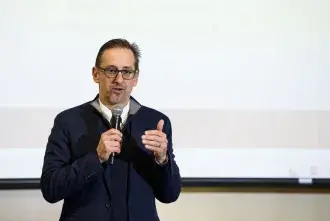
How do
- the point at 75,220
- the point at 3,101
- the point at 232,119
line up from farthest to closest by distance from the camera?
the point at 232,119 < the point at 3,101 < the point at 75,220

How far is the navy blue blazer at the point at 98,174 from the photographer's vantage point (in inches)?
46.5

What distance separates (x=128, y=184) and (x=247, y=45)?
1.18 metres

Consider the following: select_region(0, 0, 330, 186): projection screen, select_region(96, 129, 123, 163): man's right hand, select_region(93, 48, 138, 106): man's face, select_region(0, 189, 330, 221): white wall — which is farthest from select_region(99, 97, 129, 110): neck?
select_region(0, 189, 330, 221): white wall

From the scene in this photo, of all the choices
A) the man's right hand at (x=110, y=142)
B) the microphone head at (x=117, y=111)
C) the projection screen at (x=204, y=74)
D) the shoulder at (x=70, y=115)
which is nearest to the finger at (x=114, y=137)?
the man's right hand at (x=110, y=142)

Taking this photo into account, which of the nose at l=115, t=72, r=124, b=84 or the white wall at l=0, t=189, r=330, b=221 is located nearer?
the nose at l=115, t=72, r=124, b=84

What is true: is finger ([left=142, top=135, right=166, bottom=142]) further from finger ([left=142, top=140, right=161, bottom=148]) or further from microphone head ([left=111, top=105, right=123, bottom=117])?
microphone head ([left=111, top=105, right=123, bottom=117])

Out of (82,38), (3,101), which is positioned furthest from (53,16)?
(3,101)

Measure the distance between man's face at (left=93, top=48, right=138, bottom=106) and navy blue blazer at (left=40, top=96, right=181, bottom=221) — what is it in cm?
8

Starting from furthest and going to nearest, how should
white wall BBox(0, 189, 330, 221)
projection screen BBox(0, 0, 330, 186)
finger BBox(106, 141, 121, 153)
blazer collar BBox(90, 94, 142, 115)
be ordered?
white wall BBox(0, 189, 330, 221)
projection screen BBox(0, 0, 330, 186)
blazer collar BBox(90, 94, 142, 115)
finger BBox(106, 141, 121, 153)

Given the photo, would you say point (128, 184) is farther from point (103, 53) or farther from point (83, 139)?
point (103, 53)

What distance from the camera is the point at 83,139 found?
4.25ft

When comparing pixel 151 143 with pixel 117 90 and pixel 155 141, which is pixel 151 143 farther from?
pixel 117 90

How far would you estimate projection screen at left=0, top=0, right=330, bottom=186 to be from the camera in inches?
80.0

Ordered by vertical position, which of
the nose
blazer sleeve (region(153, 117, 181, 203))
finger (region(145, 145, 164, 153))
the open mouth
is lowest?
blazer sleeve (region(153, 117, 181, 203))
